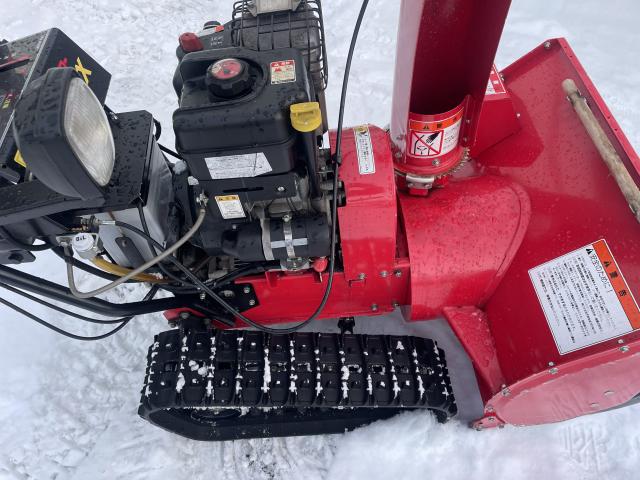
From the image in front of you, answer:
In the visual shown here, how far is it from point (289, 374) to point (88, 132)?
1.17m

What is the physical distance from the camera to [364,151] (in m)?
1.83

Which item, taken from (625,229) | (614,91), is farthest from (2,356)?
(614,91)

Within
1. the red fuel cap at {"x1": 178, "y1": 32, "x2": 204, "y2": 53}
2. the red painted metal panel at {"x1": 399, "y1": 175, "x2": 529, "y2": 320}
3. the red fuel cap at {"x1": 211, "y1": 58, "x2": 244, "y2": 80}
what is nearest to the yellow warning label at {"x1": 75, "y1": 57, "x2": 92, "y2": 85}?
the red fuel cap at {"x1": 178, "y1": 32, "x2": 204, "y2": 53}

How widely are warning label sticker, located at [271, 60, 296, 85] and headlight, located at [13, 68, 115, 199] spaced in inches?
21.2

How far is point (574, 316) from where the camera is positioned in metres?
1.71

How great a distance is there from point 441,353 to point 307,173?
1.06m

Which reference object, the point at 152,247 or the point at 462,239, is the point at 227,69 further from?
the point at 462,239

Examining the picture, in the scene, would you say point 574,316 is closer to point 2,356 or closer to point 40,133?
point 40,133

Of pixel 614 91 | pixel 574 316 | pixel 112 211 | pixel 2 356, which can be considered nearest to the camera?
pixel 112 211

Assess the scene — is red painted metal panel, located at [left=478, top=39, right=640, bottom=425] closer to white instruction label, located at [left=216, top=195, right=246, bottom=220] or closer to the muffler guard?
the muffler guard

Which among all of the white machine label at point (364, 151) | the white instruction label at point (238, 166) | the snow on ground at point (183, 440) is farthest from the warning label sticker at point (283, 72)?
the snow on ground at point (183, 440)

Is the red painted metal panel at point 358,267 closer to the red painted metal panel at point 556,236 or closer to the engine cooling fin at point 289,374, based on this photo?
the engine cooling fin at point 289,374

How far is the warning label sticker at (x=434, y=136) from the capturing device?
72.3 inches

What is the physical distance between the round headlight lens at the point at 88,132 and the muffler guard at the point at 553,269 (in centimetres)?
124
